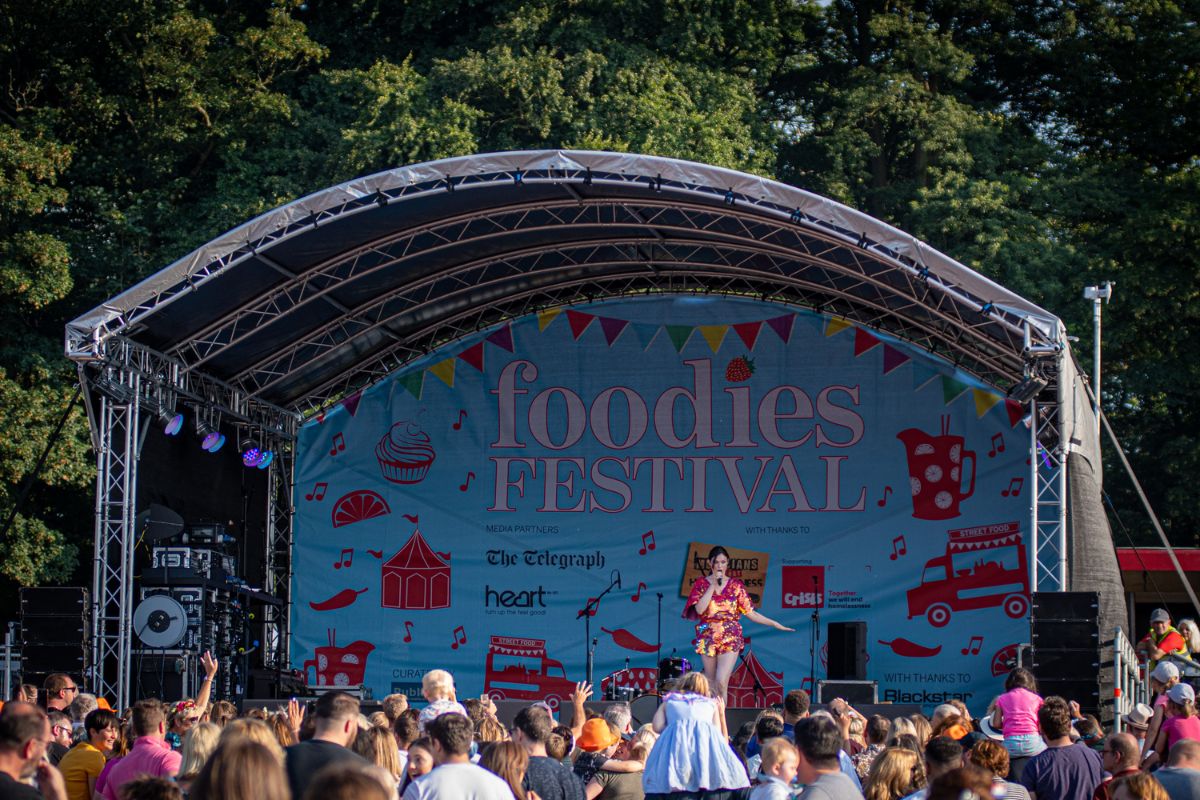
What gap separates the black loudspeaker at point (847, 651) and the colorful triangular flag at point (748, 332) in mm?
3480

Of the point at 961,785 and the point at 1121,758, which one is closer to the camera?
the point at 961,785

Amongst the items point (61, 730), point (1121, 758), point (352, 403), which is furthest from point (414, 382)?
point (1121, 758)

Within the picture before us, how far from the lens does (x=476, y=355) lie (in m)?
17.5

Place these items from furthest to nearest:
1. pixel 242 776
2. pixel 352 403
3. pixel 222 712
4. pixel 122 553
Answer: pixel 352 403, pixel 122 553, pixel 222 712, pixel 242 776

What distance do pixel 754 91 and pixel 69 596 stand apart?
1649 cm

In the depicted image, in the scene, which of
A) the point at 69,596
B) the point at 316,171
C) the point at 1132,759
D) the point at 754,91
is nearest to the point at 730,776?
the point at 1132,759

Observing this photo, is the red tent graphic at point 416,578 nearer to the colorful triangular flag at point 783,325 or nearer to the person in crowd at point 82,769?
the colorful triangular flag at point 783,325

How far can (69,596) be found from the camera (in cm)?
1340

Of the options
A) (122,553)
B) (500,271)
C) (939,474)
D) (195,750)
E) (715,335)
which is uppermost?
(500,271)

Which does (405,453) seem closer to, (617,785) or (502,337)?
(502,337)

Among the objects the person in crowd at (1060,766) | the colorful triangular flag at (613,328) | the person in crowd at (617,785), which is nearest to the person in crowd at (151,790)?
the person in crowd at (617,785)

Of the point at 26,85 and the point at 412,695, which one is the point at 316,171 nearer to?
the point at 26,85

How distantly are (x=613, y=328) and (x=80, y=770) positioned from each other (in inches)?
452

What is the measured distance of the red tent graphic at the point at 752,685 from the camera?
16156mm
